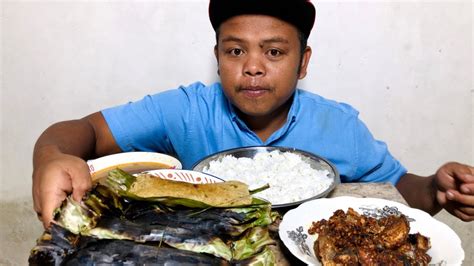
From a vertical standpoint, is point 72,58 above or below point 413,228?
above

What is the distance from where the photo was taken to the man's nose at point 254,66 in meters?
1.81

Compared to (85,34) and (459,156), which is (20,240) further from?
(459,156)

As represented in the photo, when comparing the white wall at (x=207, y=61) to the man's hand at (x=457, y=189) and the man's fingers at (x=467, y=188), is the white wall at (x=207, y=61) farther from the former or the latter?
the man's fingers at (x=467, y=188)

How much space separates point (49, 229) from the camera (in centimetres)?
105

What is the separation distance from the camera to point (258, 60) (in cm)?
182

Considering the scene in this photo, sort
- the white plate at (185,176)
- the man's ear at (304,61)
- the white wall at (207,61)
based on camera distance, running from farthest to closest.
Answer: the white wall at (207,61) < the man's ear at (304,61) < the white plate at (185,176)

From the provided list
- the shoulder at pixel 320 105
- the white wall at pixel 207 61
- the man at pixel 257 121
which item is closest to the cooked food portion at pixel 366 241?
the man at pixel 257 121

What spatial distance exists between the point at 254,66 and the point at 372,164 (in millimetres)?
656

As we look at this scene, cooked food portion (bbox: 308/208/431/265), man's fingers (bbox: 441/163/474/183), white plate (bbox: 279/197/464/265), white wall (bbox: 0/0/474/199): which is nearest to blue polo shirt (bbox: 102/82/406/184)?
man's fingers (bbox: 441/163/474/183)

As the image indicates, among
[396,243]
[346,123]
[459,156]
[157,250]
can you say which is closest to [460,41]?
[459,156]

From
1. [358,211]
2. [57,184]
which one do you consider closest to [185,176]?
[57,184]

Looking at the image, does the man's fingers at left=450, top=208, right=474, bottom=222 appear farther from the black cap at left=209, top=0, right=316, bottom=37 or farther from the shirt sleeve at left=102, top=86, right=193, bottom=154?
the shirt sleeve at left=102, top=86, right=193, bottom=154

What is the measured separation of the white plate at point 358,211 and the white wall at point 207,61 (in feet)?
4.42

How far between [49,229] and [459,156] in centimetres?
243
